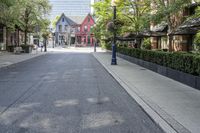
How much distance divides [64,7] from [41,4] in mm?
125449

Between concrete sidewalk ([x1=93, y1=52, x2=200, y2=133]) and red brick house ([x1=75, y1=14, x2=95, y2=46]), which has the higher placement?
red brick house ([x1=75, y1=14, x2=95, y2=46])

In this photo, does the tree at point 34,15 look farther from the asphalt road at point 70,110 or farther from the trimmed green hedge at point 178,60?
the asphalt road at point 70,110

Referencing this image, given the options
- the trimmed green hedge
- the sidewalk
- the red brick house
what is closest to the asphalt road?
the trimmed green hedge

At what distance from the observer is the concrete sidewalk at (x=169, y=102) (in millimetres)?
6954

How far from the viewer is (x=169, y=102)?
939cm

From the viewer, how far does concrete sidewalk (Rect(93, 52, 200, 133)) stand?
6954mm

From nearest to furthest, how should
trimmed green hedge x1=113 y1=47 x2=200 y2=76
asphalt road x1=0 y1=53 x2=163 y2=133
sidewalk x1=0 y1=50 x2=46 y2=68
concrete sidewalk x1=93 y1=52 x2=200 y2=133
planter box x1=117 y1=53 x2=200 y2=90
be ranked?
asphalt road x1=0 y1=53 x2=163 y2=133, concrete sidewalk x1=93 y1=52 x2=200 y2=133, planter box x1=117 y1=53 x2=200 y2=90, trimmed green hedge x1=113 y1=47 x2=200 y2=76, sidewalk x1=0 y1=50 x2=46 y2=68

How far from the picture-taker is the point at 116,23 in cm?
2517

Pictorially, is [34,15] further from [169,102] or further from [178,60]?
[169,102]

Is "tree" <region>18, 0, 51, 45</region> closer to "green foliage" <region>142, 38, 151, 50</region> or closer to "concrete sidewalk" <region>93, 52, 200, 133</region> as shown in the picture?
"green foliage" <region>142, 38, 151, 50</region>

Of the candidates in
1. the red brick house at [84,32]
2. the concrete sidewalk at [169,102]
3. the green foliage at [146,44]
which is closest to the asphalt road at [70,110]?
the concrete sidewalk at [169,102]

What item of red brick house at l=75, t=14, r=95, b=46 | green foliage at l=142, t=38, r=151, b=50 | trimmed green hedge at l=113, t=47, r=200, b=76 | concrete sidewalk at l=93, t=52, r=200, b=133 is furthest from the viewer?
red brick house at l=75, t=14, r=95, b=46

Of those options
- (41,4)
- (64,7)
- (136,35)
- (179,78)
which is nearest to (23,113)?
(179,78)

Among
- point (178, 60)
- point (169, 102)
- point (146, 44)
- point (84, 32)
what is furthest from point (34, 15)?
point (84, 32)
